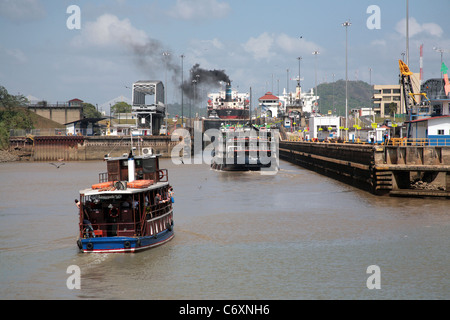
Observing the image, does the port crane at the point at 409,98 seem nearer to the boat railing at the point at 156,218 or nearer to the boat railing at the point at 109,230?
the boat railing at the point at 156,218

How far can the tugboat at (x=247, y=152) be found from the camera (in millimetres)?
69562

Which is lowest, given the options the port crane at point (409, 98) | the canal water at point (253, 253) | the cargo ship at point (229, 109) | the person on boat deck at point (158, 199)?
the canal water at point (253, 253)

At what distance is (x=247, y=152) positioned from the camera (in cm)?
7031

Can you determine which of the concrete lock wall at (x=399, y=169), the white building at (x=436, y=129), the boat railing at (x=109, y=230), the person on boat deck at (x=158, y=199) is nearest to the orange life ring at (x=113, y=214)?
the boat railing at (x=109, y=230)

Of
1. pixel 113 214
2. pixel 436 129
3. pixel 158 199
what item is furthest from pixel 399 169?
pixel 113 214

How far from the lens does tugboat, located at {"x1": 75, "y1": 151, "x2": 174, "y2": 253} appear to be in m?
24.9

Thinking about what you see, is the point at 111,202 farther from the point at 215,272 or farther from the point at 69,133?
the point at 69,133

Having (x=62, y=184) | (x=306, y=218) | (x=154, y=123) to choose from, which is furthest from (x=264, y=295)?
(x=154, y=123)

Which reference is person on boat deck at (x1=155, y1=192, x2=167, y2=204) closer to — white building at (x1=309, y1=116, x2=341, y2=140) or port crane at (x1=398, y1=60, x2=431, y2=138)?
port crane at (x1=398, y1=60, x2=431, y2=138)

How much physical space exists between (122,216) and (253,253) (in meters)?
6.90

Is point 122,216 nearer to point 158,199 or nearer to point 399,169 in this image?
point 158,199

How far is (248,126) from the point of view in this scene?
7731 cm

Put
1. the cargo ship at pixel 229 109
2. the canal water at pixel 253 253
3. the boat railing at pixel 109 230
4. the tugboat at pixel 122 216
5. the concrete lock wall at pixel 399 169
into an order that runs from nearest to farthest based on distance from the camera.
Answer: the canal water at pixel 253 253 → the tugboat at pixel 122 216 → the boat railing at pixel 109 230 → the concrete lock wall at pixel 399 169 → the cargo ship at pixel 229 109

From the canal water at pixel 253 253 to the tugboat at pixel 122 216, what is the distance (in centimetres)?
64
